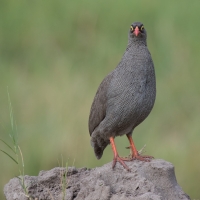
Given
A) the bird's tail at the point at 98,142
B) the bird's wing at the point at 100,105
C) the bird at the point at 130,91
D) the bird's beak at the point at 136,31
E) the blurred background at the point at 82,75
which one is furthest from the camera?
the blurred background at the point at 82,75

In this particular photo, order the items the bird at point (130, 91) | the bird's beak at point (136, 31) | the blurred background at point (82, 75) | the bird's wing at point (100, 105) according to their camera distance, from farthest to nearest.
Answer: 1. the blurred background at point (82, 75)
2. the bird's wing at point (100, 105)
3. the bird's beak at point (136, 31)
4. the bird at point (130, 91)

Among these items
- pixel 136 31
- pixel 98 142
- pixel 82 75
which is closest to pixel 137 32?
pixel 136 31

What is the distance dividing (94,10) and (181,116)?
2.72 metres

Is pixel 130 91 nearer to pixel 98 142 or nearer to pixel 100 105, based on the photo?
pixel 100 105

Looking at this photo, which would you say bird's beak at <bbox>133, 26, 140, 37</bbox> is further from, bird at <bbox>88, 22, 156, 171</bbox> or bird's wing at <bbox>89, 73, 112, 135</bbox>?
bird's wing at <bbox>89, 73, 112, 135</bbox>

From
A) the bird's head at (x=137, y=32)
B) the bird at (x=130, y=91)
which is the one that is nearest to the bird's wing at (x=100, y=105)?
the bird at (x=130, y=91)

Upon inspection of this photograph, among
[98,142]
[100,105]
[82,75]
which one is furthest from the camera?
[82,75]

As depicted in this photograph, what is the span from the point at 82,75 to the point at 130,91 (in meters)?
3.72

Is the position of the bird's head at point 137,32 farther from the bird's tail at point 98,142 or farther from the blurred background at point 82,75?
the blurred background at point 82,75

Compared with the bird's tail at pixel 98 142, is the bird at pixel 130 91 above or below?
above

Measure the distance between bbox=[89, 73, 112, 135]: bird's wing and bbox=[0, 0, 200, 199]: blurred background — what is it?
196 centimetres

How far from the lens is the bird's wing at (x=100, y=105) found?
748 centimetres

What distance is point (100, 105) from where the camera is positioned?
7559 millimetres

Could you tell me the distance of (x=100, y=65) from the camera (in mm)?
11125
